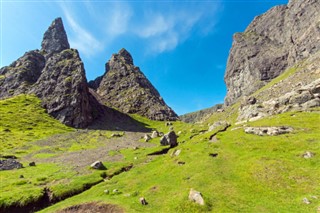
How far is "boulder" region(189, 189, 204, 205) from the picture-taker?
27.8 meters

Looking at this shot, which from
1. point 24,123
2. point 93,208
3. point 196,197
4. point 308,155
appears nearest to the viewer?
point 196,197

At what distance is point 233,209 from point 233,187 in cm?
537

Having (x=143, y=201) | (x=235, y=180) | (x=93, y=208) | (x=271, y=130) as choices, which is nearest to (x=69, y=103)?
(x=93, y=208)

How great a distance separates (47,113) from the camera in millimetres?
174875

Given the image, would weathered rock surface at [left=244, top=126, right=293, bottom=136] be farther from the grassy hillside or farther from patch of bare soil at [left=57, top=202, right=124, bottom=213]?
patch of bare soil at [left=57, top=202, right=124, bottom=213]

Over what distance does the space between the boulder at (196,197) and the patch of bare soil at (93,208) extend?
32.0 ft

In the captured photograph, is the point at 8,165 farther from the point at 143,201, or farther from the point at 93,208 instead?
the point at 143,201

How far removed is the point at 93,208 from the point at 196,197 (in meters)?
15.2

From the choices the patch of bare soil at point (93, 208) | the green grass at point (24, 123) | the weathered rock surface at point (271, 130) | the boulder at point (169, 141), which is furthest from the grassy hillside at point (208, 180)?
the green grass at point (24, 123)

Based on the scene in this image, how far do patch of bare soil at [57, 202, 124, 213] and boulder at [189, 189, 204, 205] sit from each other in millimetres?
9742

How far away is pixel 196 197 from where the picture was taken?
28500mm

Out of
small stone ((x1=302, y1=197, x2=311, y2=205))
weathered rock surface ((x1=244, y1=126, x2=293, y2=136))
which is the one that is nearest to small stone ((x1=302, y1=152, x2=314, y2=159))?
small stone ((x1=302, y1=197, x2=311, y2=205))

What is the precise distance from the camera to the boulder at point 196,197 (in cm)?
2778

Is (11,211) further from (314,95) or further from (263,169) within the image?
(314,95)
